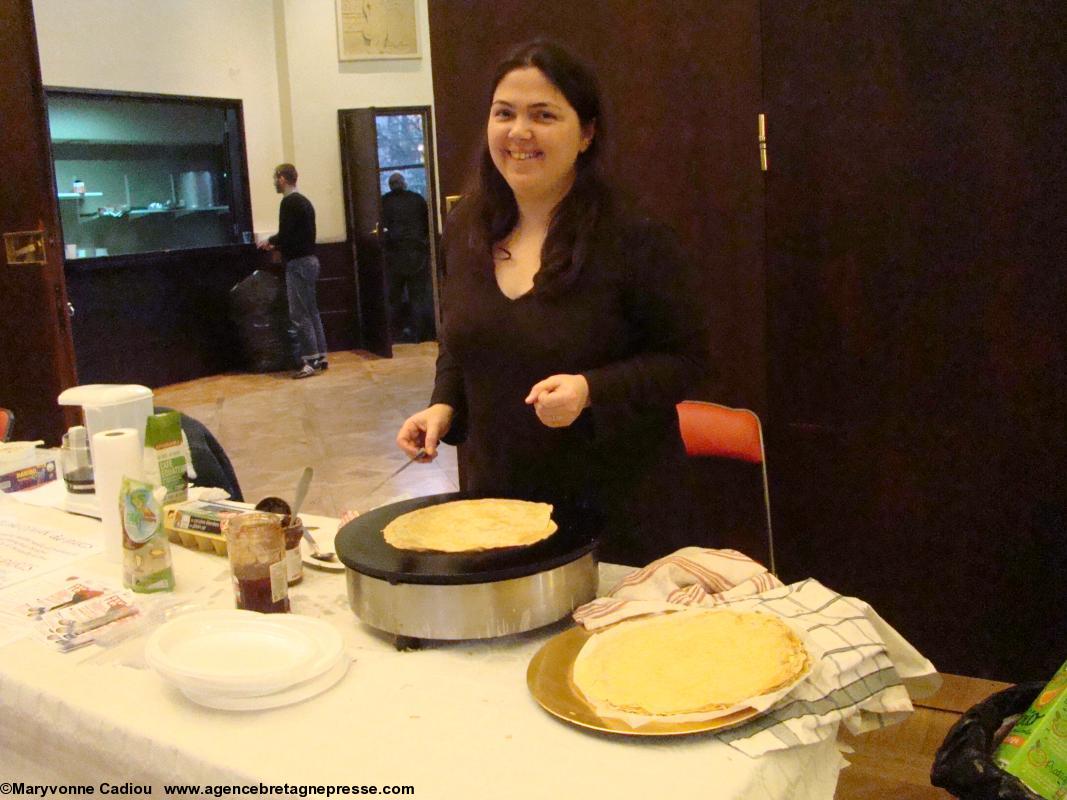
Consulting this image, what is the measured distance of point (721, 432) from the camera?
2.27 metres

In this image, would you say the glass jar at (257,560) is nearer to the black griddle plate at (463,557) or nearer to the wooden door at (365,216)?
the black griddle plate at (463,557)

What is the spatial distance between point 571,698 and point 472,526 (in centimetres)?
32

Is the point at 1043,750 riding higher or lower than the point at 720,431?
lower

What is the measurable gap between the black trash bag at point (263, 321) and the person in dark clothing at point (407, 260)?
3.33ft

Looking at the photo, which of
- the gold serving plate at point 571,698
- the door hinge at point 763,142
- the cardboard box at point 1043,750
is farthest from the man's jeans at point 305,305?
the gold serving plate at point 571,698

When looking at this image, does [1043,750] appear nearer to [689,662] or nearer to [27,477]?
[689,662]

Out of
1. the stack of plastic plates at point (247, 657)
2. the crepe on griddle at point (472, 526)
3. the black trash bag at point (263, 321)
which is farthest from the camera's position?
the black trash bag at point (263, 321)

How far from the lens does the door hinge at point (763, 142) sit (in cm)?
267

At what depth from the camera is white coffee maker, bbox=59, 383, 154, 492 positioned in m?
1.87

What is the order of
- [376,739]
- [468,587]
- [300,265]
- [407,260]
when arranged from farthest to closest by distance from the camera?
1. [407,260]
2. [300,265]
3. [468,587]
4. [376,739]

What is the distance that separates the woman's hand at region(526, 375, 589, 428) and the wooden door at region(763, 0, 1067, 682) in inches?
57.3

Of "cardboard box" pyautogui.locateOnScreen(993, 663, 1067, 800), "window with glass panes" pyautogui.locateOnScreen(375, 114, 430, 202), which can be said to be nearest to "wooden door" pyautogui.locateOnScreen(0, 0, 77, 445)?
"cardboard box" pyautogui.locateOnScreen(993, 663, 1067, 800)

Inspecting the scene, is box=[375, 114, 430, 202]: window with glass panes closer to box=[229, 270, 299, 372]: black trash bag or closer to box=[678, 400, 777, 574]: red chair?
box=[229, 270, 299, 372]: black trash bag

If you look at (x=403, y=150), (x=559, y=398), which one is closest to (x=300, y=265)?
(x=403, y=150)
